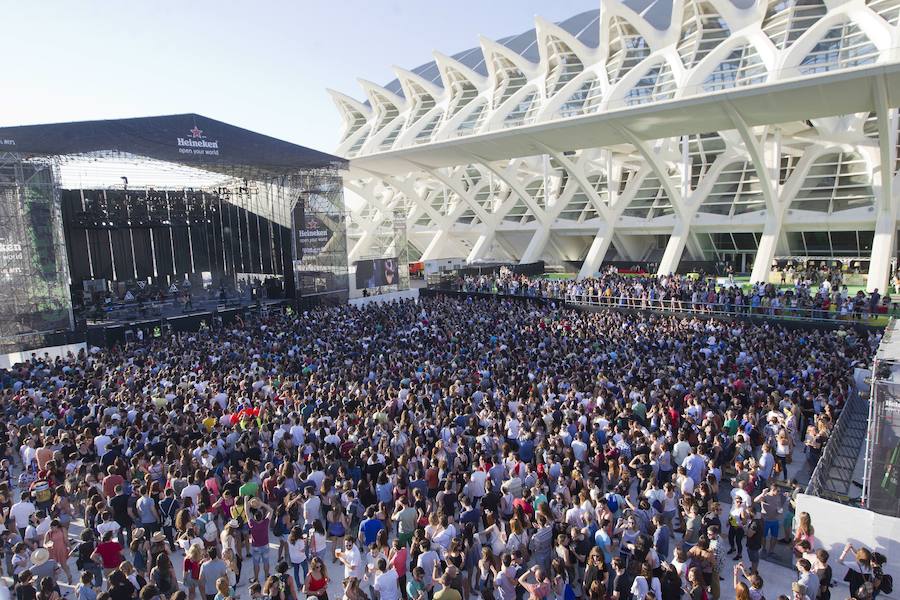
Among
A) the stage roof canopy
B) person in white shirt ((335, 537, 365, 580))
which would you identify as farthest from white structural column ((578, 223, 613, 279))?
person in white shirt ((335, 537, 365, 580))

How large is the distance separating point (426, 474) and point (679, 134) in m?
24.9

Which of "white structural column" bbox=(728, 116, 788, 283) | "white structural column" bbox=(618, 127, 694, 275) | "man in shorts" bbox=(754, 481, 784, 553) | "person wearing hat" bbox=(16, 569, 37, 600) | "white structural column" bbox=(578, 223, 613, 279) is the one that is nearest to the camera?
"person wearing hat" bbox=(16, 569, 37, 600)

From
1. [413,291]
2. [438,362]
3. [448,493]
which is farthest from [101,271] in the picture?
[448,493]

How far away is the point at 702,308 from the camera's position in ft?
67.4

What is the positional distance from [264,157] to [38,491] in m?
18.7

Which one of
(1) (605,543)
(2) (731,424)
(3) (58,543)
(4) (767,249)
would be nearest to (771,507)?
(1) (605,543)

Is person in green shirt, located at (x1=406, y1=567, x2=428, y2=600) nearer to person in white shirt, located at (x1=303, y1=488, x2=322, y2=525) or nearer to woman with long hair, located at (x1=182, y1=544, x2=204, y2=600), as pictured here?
person in white shirt, located at (x1=303, y1=488, x2=322, y2=525)

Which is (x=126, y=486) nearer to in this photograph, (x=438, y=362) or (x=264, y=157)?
(x=438, y=362)

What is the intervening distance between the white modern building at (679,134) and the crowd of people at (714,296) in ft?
15.7

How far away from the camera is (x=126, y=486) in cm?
683

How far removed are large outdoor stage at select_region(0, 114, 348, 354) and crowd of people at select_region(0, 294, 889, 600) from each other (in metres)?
6.20

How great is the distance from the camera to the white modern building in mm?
23141

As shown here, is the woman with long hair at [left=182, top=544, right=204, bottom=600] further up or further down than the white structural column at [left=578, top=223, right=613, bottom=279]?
further down

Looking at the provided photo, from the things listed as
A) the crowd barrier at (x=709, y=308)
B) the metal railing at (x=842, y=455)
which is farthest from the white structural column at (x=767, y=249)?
the metal railing at (x=842, y=455)
